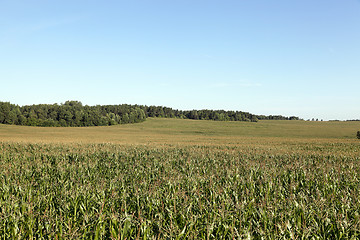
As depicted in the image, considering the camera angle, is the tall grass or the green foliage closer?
the tall grass

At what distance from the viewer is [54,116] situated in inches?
4321

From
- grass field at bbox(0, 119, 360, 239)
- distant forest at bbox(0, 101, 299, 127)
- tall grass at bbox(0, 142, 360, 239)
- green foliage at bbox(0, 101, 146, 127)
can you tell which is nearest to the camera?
tall grass at bbox(0, 142, 360, 239)

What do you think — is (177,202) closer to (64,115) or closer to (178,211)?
(178,211)

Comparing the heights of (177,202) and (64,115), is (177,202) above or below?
below

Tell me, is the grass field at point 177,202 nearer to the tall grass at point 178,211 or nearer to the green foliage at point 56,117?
the tall grass at point 178,211

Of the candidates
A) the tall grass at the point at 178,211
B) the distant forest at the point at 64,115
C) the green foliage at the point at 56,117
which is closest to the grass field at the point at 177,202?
the tall grass at the point at 178,211

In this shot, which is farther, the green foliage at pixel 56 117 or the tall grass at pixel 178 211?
the green foliage at pixel 56 117

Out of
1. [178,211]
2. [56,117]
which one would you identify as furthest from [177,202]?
[56,117]

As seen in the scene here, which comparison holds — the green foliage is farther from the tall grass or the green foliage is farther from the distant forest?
the tall grass

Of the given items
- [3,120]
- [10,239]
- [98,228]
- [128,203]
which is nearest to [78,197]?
[128,203]

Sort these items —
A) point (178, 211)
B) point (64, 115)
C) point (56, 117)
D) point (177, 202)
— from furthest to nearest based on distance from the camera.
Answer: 1. point (56, 117)
2. point (64, 115)
3. point (177, 202)
4. point (178, 211)

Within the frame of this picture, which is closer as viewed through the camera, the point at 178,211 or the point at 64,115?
the point at 178,211

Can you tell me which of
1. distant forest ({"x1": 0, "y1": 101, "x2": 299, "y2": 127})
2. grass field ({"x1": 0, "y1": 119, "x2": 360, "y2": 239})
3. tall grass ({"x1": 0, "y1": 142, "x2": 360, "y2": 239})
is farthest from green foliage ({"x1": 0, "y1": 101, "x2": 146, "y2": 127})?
tall grass ({"x1": 0, "y1": 142, "x2": 360, "y2": 239})

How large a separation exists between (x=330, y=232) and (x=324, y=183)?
18.9 feet
